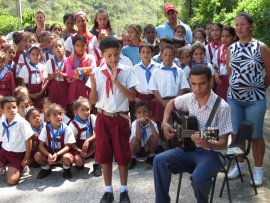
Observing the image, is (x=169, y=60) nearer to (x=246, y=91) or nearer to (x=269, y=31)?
(x=246, y=91)

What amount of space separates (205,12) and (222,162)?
55.1 ft

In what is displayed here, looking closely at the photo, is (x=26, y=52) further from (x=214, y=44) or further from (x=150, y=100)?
(x=214, y=44)

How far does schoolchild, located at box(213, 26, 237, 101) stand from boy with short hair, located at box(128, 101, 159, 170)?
4.53ft

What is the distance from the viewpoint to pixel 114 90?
12.0 ft

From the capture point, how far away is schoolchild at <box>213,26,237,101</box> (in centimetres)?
543

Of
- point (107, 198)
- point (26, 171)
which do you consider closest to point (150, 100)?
point (107, 198)

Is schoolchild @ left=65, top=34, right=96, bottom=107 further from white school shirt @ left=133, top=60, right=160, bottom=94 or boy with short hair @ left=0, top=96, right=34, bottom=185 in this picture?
boy with short hair @ left=0, top=96, right=34, bottom=185

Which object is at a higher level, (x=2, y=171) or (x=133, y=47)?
(x=133, y=47)

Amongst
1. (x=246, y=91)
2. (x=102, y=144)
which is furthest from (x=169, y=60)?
(x=102, y=144)

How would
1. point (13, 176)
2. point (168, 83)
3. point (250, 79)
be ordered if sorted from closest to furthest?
1. point (250, 79)
2. point (13, 176)
3. point (168, 83)

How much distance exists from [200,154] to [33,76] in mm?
3740

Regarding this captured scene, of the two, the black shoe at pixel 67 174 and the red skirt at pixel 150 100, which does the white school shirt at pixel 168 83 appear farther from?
the black shoe at pixel 67 174

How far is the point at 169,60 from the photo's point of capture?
5250 mm

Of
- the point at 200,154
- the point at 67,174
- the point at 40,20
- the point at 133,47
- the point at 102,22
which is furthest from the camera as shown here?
the point at 40,20
